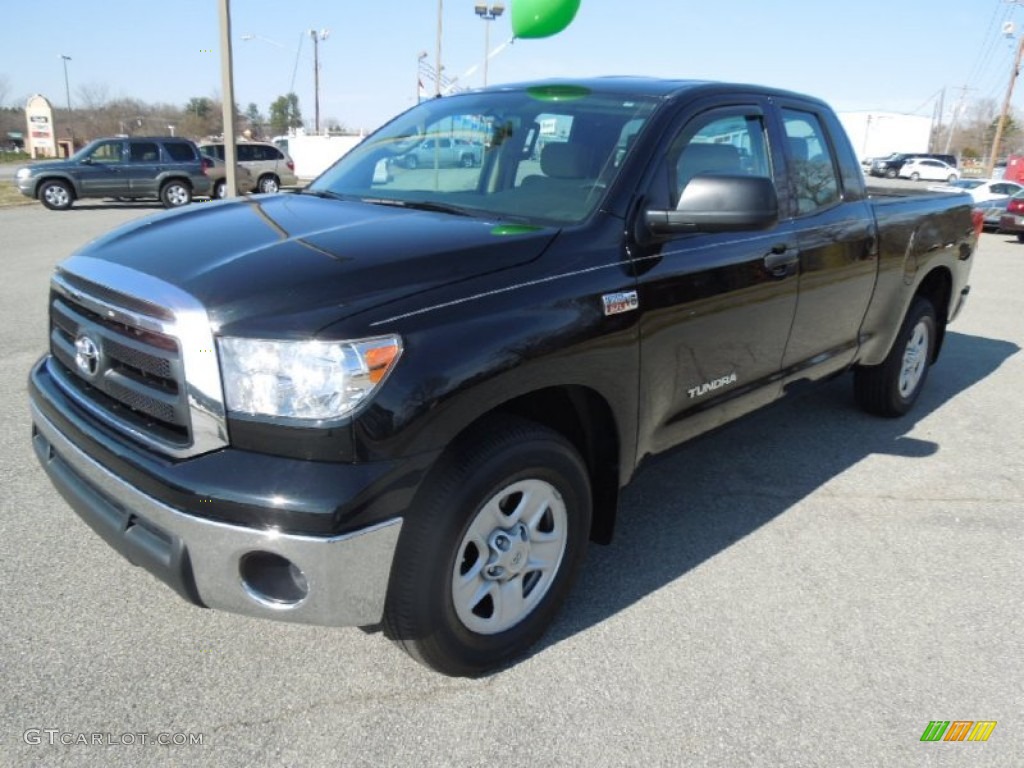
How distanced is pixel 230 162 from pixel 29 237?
3.67 meters

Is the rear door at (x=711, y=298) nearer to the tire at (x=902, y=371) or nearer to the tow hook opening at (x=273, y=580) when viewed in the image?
the tow hook opening at (x=273, y=580)

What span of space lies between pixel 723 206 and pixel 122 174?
2092 cm

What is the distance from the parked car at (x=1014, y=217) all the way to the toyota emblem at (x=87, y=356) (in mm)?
20291

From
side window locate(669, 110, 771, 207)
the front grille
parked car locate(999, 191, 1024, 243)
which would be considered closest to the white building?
parked car locate(999, 191, 1024, 243)

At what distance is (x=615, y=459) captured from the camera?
2838mm

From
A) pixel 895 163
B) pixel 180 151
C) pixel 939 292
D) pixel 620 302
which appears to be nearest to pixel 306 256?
pixel 620 302

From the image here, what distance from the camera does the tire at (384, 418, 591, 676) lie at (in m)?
2.19

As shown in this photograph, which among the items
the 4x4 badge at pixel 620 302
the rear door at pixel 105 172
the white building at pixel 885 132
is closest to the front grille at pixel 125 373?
the 4x4 badge at pixel 620 302

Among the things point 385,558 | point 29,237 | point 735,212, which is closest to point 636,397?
point 735,212

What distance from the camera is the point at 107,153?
789 inches

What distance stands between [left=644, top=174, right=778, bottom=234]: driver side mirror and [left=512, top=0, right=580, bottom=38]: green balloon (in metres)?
11.8

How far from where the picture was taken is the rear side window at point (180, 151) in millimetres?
20609

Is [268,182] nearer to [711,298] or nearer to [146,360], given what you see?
[711,298]

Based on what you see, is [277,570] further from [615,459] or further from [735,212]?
[735,212]
